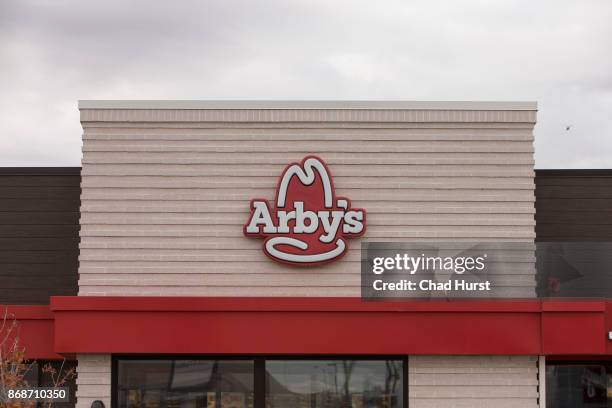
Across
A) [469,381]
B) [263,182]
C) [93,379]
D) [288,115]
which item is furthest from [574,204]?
[93,379]

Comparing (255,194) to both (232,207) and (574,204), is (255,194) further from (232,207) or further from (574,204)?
(574,204)

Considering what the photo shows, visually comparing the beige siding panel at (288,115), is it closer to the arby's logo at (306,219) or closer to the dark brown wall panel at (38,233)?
the arby's logo at (306,219)

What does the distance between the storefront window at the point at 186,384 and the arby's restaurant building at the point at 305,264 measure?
33 millimetres

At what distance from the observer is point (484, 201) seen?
21078mm

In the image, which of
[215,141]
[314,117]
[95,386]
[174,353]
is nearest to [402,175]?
[314,117]

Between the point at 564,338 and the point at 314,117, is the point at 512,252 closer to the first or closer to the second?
the point at 564,338

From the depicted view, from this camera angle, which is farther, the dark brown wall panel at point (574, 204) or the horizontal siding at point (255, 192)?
the dark brown wall panel at point (574, 204)

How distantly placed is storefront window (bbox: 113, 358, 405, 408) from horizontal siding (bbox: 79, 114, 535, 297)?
5.31 ft

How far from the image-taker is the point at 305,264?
20.6 metres

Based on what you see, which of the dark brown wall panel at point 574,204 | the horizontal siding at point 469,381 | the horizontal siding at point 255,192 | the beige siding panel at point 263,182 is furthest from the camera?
the dark brown wall panel at point 574,204

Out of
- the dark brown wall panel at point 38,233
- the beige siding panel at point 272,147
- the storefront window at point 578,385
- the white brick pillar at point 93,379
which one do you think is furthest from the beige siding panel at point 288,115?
the storefront window at point 578,385

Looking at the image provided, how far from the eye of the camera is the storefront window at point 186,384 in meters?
20.9

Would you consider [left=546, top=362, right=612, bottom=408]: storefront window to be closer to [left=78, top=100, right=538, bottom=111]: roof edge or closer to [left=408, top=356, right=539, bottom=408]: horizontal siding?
[left=408, top=356, right=539, bottom=408]: horizontal siding

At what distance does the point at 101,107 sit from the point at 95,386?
5921 millimetres
